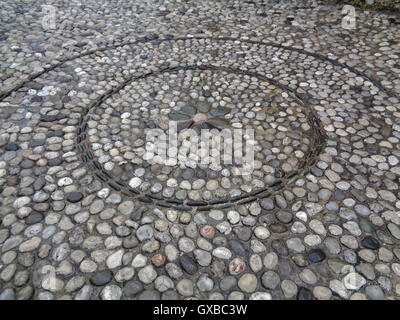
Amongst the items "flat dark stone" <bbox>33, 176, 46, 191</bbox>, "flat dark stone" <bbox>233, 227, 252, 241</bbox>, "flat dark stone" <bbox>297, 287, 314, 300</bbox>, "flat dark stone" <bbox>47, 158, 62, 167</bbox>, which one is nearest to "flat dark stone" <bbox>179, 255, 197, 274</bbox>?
"flat dark stone" <bbox>233, 227, 252, 241</bbox>

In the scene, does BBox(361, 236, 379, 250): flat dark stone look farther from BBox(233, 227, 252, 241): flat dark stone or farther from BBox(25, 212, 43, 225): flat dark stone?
BBox(25, 212, 43, 225): flat dark stone

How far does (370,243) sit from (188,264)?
5.33 ft

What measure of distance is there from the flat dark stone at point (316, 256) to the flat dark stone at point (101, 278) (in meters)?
1.68

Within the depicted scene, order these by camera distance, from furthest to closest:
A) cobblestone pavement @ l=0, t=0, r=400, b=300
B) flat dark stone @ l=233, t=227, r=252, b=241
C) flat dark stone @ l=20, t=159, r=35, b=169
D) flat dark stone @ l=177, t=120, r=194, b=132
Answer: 1. flat dark stone @ l=177, t=120, r=194, b=132
2. flat dark stone @ l=20, t=159, r=35, b=169
3. flat dark stone @ l=233, t=227, r=252, b=241
4. cobblestone pavement @ l=0, t=0, r=400, b=300

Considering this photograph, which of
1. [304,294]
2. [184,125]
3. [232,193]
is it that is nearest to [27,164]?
[184,125]

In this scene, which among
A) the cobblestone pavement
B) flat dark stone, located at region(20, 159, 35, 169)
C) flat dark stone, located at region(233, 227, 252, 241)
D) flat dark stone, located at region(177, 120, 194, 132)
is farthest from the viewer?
flat dark stone, located at region(177, 120, 194, 132)

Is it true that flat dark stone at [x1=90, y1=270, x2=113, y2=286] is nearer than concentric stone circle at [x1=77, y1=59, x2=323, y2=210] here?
Yes

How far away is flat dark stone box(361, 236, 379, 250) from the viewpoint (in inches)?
112

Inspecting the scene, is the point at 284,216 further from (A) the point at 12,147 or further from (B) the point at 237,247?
(A) the point at 12,147

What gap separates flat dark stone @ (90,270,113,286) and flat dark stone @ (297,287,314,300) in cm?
151

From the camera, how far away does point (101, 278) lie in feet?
8.60

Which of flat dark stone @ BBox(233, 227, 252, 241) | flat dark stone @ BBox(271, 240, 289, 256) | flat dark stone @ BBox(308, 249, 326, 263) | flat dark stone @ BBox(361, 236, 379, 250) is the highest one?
flat dark stone @ BBox(361, 236, 379, 250)

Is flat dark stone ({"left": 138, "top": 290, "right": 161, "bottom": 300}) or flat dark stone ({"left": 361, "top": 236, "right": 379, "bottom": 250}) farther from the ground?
flat dark stone ({"left": 361, "top": 236, "right": 379, "bottom": 250})
